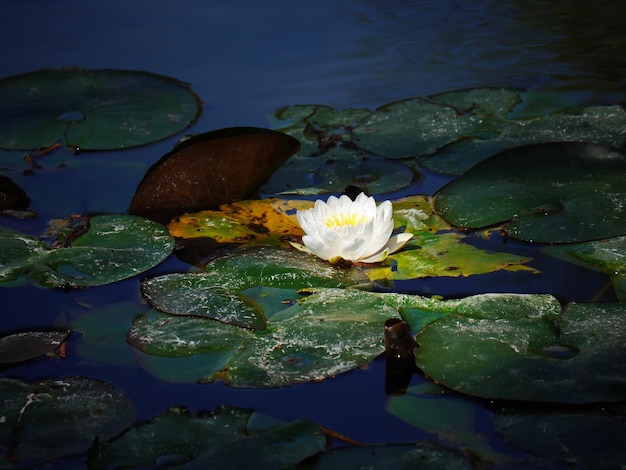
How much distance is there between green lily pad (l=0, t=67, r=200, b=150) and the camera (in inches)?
126

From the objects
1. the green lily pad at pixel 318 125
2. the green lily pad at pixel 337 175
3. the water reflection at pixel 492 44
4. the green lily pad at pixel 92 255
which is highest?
the water reflection at pixel 492 44

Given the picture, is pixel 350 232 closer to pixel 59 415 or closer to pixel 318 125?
pixel 59 415

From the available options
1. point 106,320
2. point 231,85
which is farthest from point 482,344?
point 231,85

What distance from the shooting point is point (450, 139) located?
3035 millimetres

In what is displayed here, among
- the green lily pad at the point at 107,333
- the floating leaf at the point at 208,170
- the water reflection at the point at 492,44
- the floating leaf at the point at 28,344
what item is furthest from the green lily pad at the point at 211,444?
the water reflection at the point at 492,44

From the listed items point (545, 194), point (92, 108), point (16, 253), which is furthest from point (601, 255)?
point (92, 108)

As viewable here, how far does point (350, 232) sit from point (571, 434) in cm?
90

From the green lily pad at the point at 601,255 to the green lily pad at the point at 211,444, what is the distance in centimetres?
103

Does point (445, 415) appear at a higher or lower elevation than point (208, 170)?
lower

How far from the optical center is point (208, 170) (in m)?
2.69

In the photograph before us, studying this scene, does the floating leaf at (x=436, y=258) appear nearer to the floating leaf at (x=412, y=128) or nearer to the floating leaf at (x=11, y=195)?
the floating leaf at (x=412, y=128)

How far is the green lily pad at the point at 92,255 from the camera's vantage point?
2264 millimetres

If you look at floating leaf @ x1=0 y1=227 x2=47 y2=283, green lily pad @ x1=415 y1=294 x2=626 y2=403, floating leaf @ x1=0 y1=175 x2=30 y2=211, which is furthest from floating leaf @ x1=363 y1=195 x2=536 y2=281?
floating leaf @ x1=0 y1=175 x2=30 y2=211

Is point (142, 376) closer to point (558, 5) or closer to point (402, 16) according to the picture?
point (402, 16)
